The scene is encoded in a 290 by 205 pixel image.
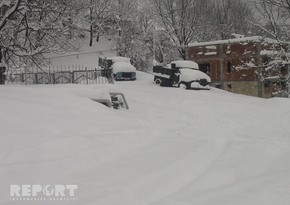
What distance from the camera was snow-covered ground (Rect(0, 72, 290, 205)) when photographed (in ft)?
17.4

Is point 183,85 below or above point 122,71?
below

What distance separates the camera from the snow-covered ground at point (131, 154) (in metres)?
5.30

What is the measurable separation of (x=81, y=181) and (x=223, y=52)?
31.2 meters

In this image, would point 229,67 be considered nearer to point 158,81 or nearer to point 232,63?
point 232,63

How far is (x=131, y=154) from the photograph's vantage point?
7184 millimetres

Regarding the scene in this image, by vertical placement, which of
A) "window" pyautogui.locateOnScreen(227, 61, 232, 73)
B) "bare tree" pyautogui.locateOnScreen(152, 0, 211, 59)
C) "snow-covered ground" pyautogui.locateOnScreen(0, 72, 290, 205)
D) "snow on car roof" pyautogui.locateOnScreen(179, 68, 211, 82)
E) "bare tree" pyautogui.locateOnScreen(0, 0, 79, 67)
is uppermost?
"bare tree" pyautogui.locateOnScreen(152, 0, 211, 59)

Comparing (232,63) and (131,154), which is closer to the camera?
(131,154)

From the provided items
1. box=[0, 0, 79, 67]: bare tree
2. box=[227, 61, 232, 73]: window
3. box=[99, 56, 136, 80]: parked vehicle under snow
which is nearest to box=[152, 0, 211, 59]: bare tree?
box=[227, 61, 232, 73]: window

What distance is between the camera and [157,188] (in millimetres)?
5504

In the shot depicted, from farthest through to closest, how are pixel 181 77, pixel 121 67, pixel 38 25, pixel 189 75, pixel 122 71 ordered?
pixel 121 67, pixel 122 71, pixel 181 77, pixel 189 75, pixel 38 25

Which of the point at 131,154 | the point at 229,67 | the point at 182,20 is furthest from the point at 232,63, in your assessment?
the point at 131,154

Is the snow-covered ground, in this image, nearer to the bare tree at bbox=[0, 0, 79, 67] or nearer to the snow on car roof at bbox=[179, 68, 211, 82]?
the bare tree at bbox=[0, 0, 79, 67]

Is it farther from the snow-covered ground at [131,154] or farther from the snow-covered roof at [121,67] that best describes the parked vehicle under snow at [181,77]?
the snow-covered ground at [131,154]

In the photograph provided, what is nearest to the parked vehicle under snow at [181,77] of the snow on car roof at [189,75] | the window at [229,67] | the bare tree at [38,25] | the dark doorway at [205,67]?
the snow on car roof at [189,75]
